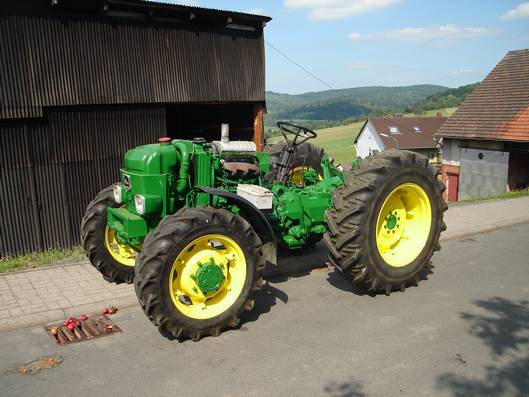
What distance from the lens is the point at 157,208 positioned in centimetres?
502

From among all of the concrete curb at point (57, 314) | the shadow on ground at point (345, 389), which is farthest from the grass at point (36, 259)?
the shadow on ground at point (345, 389)

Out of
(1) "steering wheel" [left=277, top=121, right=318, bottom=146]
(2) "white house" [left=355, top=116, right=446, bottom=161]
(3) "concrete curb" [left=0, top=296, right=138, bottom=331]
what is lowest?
(2) "white house" [left=355, top=116, right=446, bottom=161]

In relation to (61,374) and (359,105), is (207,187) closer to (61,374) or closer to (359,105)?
(61,374)

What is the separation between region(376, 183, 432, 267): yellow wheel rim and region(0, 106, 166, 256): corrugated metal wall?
5173mm

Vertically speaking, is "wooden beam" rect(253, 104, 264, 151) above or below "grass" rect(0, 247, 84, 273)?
above

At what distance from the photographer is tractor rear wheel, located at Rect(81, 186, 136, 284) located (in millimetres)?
5750

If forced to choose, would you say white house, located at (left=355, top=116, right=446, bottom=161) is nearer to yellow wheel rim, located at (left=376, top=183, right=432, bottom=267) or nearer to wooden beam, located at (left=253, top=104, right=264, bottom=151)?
wooden beam, located at (left=253, top=104, right=264, bottom=151)

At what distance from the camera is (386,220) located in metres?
5.90

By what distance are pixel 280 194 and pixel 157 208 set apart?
1.66 metres

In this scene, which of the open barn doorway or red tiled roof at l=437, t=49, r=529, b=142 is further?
red tiled roof at l=437, t=49, r=529, b=142

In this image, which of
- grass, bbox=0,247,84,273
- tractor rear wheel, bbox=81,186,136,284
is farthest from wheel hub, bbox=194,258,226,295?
grass, bbox=0,247,84,273

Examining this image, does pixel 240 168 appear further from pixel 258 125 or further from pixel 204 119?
pixel 204 119

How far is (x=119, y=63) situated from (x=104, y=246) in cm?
416

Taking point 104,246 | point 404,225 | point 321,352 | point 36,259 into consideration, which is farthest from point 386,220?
point 36,259
